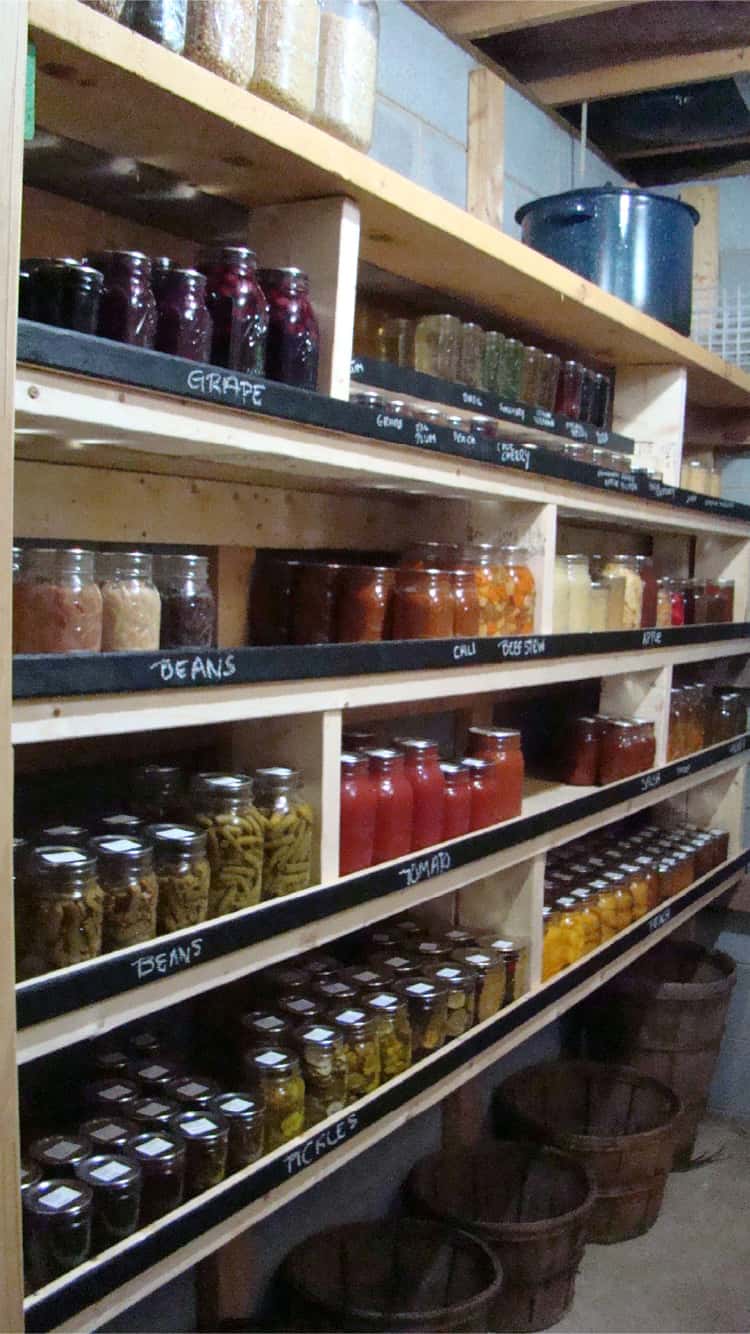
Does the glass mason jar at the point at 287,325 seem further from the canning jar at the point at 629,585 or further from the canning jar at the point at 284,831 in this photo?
the canning jar at the point at 629,585

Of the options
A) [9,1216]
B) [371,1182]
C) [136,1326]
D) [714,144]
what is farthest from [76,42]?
[714,144]

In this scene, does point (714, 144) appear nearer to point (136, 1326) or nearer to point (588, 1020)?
point (588, 1020)

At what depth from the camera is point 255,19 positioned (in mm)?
1528

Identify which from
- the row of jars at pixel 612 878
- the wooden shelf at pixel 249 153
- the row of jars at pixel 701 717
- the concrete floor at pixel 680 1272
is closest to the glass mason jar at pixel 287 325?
the wooden shelf at pixel 249 153

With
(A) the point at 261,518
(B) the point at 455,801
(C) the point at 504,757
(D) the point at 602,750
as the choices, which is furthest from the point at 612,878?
(A) the point at 261,518

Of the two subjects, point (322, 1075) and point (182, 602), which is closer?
point (182, 602)

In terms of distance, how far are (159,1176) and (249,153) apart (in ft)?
4.54

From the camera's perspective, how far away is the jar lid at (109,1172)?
1.46 metres

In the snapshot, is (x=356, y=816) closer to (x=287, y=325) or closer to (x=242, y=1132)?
(x=242, y=1132)

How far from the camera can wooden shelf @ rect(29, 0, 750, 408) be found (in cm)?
127

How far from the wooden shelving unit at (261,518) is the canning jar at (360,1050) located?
41mm

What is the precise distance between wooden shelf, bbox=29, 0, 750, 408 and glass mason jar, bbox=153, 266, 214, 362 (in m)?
0.19

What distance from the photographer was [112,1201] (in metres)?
1.46

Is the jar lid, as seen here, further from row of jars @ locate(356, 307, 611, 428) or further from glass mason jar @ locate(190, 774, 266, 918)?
row of jars @ locate(356, 307, 611, 428)
